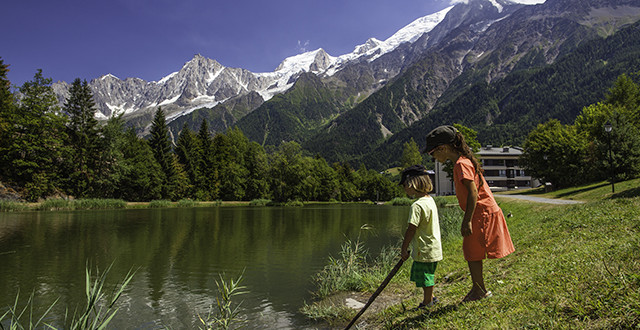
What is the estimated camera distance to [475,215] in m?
4.44

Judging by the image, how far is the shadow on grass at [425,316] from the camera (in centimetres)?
451

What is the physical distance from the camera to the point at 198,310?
759cm

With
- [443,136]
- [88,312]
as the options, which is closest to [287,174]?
[443,136]

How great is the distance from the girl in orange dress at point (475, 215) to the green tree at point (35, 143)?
57.3m

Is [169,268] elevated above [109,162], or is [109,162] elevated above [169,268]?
[109,162]

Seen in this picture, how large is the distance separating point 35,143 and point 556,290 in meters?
61.5

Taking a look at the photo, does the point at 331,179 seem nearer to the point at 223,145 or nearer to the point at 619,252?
the point at 223,145

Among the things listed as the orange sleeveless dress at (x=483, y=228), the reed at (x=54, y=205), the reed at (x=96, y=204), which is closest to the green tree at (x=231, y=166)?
the reed at (x=96, y=204)

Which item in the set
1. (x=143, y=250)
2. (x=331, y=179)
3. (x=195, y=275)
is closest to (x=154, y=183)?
(x=331, y=179)

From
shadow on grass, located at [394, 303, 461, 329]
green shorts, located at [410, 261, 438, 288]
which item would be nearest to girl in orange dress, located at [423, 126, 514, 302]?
shadow on grass, located at [394, 303, 461, 329]

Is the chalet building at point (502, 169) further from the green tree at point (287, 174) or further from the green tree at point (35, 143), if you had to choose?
the green tree at point (35, 143)

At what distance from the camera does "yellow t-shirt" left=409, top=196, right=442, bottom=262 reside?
186 inches

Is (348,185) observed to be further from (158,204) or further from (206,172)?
(158,204)

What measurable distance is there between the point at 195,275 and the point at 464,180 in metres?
9.31
